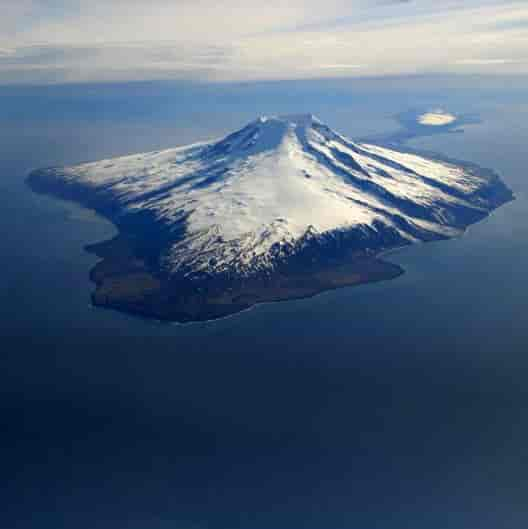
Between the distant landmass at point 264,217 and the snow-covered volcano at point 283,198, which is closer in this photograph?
the distant landmass at point 264,217

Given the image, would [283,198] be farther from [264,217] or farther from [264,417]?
[264,417]

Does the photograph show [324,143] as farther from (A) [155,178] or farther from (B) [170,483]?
(B) [170,483]

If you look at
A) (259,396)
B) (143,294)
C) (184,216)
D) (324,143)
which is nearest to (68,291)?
(143,294)

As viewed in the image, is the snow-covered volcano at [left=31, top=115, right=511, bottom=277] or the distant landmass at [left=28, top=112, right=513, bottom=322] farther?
the snow-covered volcano at [left=31, top=115, right=511, bottom=277]

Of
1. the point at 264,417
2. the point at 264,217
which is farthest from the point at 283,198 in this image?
the point at 264,417

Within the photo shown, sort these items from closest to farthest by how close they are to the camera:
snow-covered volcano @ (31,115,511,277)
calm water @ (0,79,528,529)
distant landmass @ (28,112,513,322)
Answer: calm water @ (0,79,528,529) → distant landmass @ (28,112,513,322) → snow-covered volcano @ (31,115,511,277)
